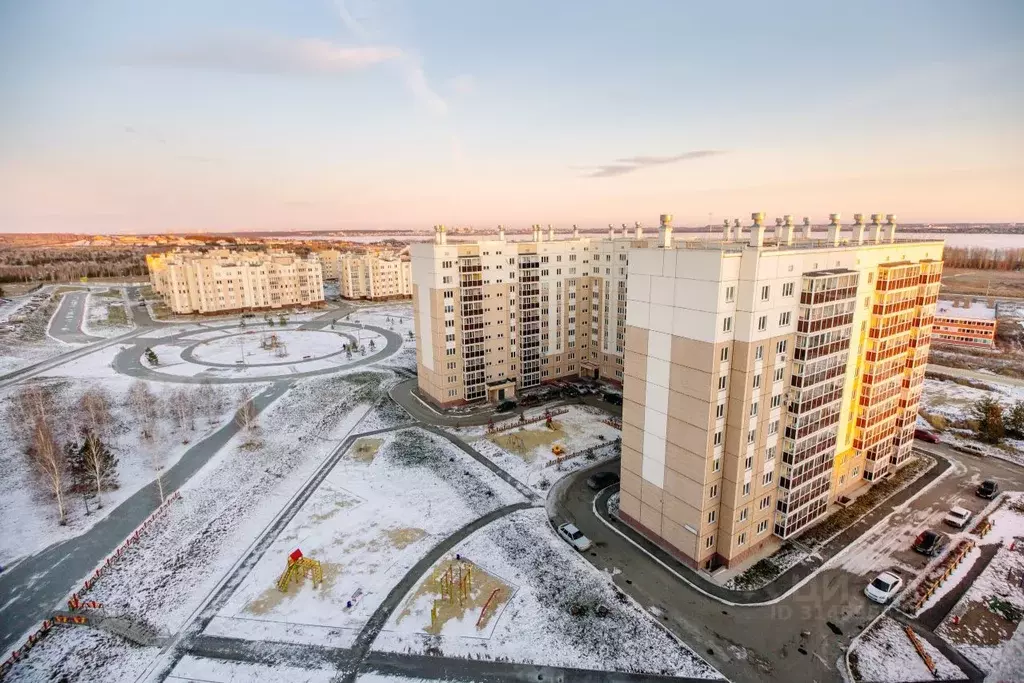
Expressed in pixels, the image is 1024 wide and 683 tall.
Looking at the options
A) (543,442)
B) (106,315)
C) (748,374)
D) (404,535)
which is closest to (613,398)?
(543,442)

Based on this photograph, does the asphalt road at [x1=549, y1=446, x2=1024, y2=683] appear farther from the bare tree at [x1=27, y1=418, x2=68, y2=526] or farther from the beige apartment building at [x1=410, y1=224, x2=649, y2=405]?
the bare tree at [x1=27, y1=418, x2=68, y2=526]

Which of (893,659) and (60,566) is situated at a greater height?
(60,566)

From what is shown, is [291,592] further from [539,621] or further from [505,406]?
[505,406]

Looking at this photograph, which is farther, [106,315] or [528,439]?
[106,315]

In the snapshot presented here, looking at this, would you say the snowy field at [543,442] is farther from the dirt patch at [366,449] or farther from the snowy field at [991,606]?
the snowy field at [991,606]

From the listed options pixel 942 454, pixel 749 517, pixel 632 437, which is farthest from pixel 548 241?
pixel 942 454

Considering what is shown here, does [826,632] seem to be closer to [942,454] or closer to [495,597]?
[495,597]

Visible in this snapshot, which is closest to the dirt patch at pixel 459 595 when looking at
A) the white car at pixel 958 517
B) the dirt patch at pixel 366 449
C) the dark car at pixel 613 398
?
the dirt patch at pixel 366 449
